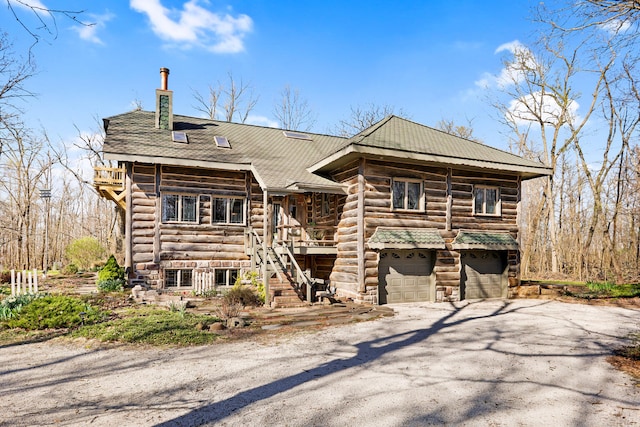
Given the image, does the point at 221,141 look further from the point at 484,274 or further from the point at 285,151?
the point at 484,274

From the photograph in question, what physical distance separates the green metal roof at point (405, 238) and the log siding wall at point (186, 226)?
5795mm

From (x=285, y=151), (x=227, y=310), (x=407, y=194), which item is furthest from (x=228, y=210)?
(x=407, y=194)

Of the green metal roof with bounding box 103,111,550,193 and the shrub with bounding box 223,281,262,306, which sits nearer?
the shrub with bounding box 223,281,262,306

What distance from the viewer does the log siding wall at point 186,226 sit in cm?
1598

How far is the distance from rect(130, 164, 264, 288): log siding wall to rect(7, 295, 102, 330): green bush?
5.06 meters

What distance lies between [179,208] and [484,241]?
1255cm

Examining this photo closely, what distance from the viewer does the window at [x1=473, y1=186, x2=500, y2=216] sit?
17178mm

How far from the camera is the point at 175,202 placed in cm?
1661

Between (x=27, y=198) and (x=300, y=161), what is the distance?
26655mm

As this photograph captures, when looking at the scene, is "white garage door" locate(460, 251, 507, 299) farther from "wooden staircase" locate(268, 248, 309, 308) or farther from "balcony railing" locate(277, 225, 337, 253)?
"wooden staircase" locate(268, 248, 309, 308)

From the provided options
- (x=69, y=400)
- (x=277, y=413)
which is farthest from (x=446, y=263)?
(x=69, y=400)

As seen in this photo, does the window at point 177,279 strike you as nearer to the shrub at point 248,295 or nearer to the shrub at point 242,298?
the shrub at point 248,295

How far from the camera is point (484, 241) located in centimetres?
1631

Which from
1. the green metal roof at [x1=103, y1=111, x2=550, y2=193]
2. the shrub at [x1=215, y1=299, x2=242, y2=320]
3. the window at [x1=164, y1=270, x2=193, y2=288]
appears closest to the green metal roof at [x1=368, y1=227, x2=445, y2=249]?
the green metal roof at [x1=103, y1=111, x2=550, y2=193]
